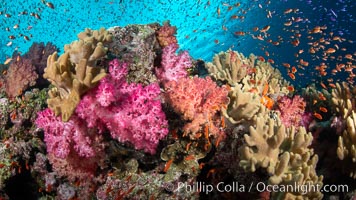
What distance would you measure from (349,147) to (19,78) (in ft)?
24.5

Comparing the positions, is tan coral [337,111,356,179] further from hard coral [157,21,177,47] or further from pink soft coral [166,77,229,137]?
hard coral [157,21,177,47]

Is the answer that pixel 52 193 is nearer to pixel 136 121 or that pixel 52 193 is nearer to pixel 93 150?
pixel 93 150

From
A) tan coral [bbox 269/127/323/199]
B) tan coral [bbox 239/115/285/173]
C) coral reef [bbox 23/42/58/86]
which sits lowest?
tan coral [bbox 269/127/323/199]

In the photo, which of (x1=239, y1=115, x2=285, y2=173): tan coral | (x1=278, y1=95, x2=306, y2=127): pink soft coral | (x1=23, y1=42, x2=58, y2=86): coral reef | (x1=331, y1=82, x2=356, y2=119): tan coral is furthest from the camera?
(x1=23, y1=42, x2=58, y2=86): coral reef

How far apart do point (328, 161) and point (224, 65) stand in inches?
125

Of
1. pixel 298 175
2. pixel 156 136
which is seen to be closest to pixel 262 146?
pixel 298 175

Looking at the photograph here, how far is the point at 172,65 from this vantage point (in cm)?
478

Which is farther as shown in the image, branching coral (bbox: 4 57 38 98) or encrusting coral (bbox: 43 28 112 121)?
branching coral (bbox: 4 57 38 98)

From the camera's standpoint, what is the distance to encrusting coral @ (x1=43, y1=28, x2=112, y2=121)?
322 cm

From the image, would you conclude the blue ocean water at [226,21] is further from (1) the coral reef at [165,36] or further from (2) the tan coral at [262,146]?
(2) the tan coral at [262,146]

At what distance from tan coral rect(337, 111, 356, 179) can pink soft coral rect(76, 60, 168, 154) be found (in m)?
2.64

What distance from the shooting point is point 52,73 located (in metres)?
3.31

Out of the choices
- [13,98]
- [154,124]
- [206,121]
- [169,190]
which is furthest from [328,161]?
[13,98]

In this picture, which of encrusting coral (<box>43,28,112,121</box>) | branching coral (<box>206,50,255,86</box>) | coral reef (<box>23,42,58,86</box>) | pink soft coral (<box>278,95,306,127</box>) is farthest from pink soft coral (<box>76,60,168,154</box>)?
coral reef (<box>23,42,58,86</box>)
